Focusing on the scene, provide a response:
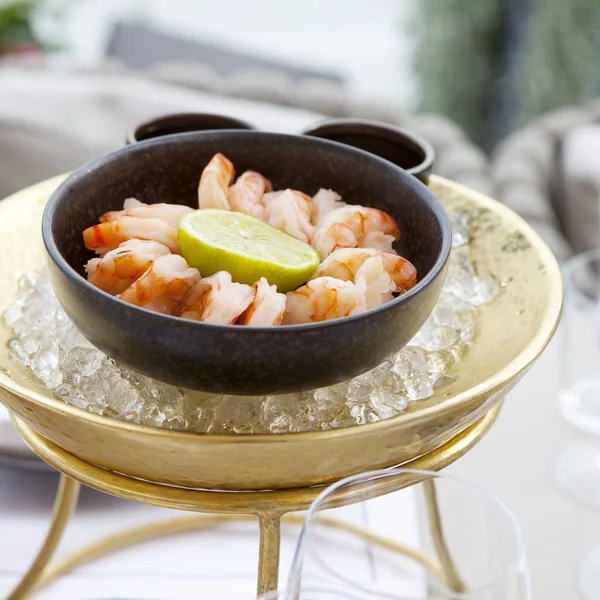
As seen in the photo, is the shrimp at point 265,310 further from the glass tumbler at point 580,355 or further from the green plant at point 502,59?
the green plant at point 502,59

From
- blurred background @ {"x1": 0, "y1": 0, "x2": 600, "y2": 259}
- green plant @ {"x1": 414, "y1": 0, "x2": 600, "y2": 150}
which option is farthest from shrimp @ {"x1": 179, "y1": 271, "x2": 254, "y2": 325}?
green plant @ {"x1": 414, "y1": 0, "x2": 600, "y2": 150}

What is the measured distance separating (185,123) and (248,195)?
8.5 inches

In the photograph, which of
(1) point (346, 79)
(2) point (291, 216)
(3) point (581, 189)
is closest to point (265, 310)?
(2) point (291, 216)

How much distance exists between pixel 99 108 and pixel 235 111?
0.79 ft

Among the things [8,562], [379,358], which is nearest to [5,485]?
[8,562]

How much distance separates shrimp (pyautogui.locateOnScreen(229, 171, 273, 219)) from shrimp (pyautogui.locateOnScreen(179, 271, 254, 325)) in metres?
0.11

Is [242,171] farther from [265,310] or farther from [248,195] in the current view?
[265,310]

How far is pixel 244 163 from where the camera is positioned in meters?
0.74

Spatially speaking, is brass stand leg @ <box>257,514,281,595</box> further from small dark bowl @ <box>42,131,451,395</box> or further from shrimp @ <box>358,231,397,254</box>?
shrimp @ <box>358,231,397,254</box>

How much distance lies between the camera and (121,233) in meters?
0.63

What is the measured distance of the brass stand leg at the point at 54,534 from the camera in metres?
0.87

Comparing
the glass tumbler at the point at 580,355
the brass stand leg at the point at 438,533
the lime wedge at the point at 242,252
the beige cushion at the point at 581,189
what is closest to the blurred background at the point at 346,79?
the beige cushion at the point at 581,189

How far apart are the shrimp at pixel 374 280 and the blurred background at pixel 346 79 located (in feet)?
3.17

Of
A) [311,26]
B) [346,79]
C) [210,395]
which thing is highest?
[210,395]
